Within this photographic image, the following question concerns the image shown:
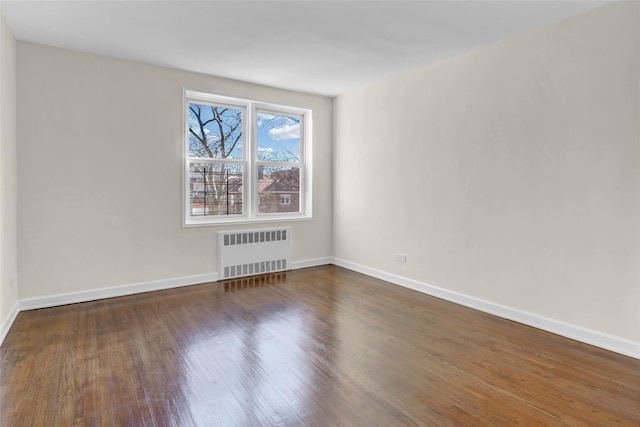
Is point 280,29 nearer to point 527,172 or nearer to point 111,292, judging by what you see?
point 527,172

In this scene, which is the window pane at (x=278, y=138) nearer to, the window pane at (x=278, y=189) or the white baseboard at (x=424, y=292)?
the window pane at (x=278, y=189)

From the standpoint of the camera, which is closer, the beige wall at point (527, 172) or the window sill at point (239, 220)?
the beige wall at point (527, 172)

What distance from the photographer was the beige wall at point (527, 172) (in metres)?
2.68

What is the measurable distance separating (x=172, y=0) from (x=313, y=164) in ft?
→ 10.1

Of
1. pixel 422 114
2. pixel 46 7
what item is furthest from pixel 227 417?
pixel 422 114

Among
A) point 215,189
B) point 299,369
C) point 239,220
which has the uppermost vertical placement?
point 215,189

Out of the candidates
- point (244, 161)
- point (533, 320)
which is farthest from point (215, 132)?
point (533, 320)

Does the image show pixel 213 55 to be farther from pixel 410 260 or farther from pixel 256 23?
pixel 410 260

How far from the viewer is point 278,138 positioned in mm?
5254

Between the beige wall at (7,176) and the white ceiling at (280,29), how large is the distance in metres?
0.28

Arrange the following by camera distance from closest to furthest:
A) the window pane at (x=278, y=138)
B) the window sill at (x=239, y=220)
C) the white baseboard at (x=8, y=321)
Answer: the white baseboard at (x=8, y=321) → the window sill at (x=239, y=220) → the window pane at (x=278, y=138)

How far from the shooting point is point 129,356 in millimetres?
2582

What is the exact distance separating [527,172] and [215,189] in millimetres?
3583

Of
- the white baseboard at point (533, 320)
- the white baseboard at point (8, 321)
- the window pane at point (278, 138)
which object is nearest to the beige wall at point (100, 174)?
the white baseboard at point (8, 321)
